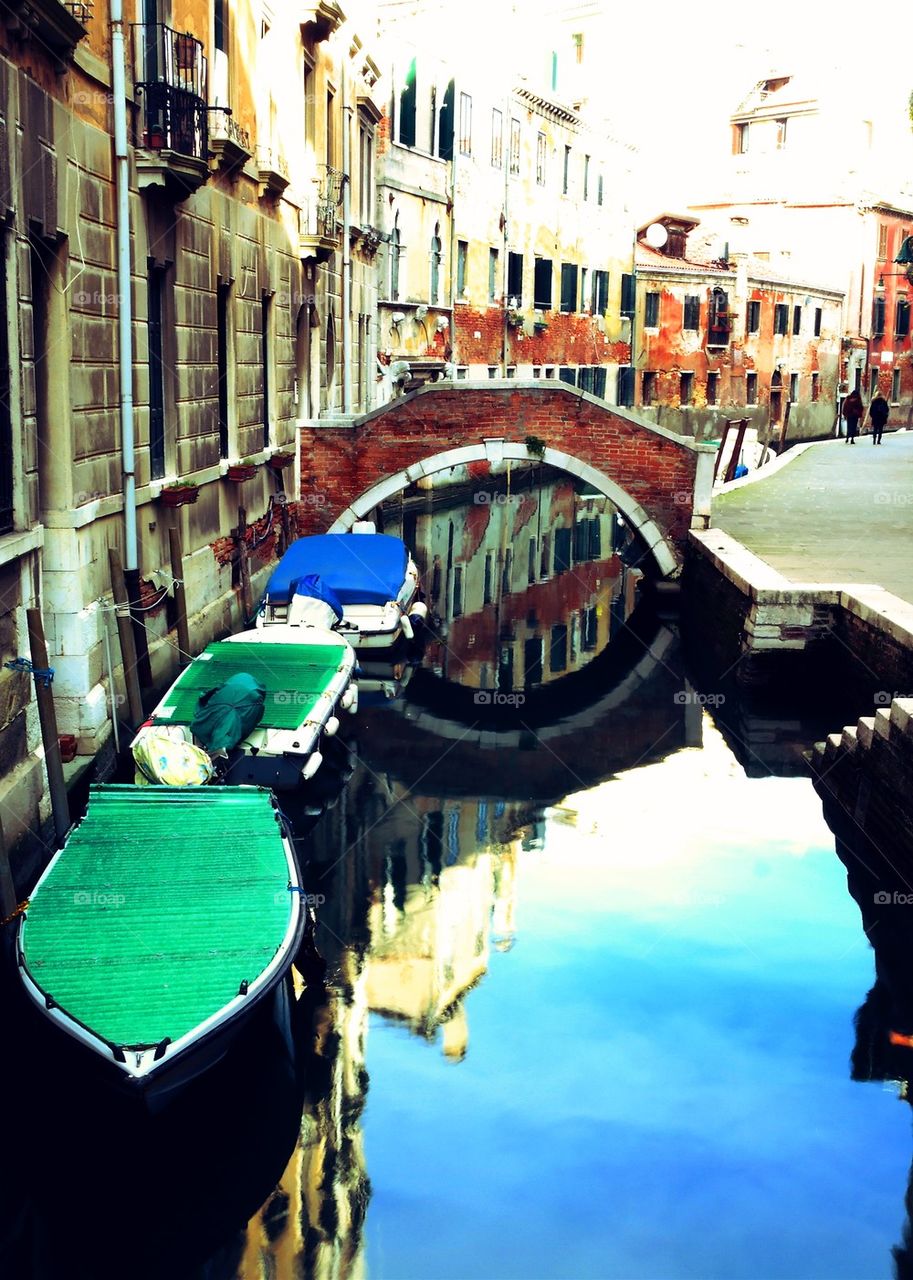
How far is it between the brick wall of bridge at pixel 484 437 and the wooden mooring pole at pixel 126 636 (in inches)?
309

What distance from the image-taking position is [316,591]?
13.4m

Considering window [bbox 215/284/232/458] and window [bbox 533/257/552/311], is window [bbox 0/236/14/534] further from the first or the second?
window [bbox 533/257/552/311]

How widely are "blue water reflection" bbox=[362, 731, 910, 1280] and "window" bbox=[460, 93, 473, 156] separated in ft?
69.4

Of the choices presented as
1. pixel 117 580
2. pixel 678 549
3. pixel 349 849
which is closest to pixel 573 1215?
pixel 349 849

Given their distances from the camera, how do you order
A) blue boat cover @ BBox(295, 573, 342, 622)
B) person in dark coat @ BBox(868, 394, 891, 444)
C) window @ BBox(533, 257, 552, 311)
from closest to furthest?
blue boat cover @ BBox(295, 573, 342, 622) → person in dark coat @ BBox(868, 394, 891, 444) → window @ BBox(533, 257, 552, 311)

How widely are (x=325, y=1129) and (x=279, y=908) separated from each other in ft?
3.53

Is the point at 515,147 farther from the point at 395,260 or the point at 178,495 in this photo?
the point at 178,495

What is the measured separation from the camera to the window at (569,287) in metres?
33.0

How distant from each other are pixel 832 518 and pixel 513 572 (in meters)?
4.88

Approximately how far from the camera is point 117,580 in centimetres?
920

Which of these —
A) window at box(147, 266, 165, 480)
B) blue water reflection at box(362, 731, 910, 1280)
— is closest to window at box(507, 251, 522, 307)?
window at box(147, 266, 165, 480)

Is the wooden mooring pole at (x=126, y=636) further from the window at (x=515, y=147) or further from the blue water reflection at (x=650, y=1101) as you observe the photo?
the window at (x=515, y=147)

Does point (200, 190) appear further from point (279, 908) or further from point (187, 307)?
point (279, 908)

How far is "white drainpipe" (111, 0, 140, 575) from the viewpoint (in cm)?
935
